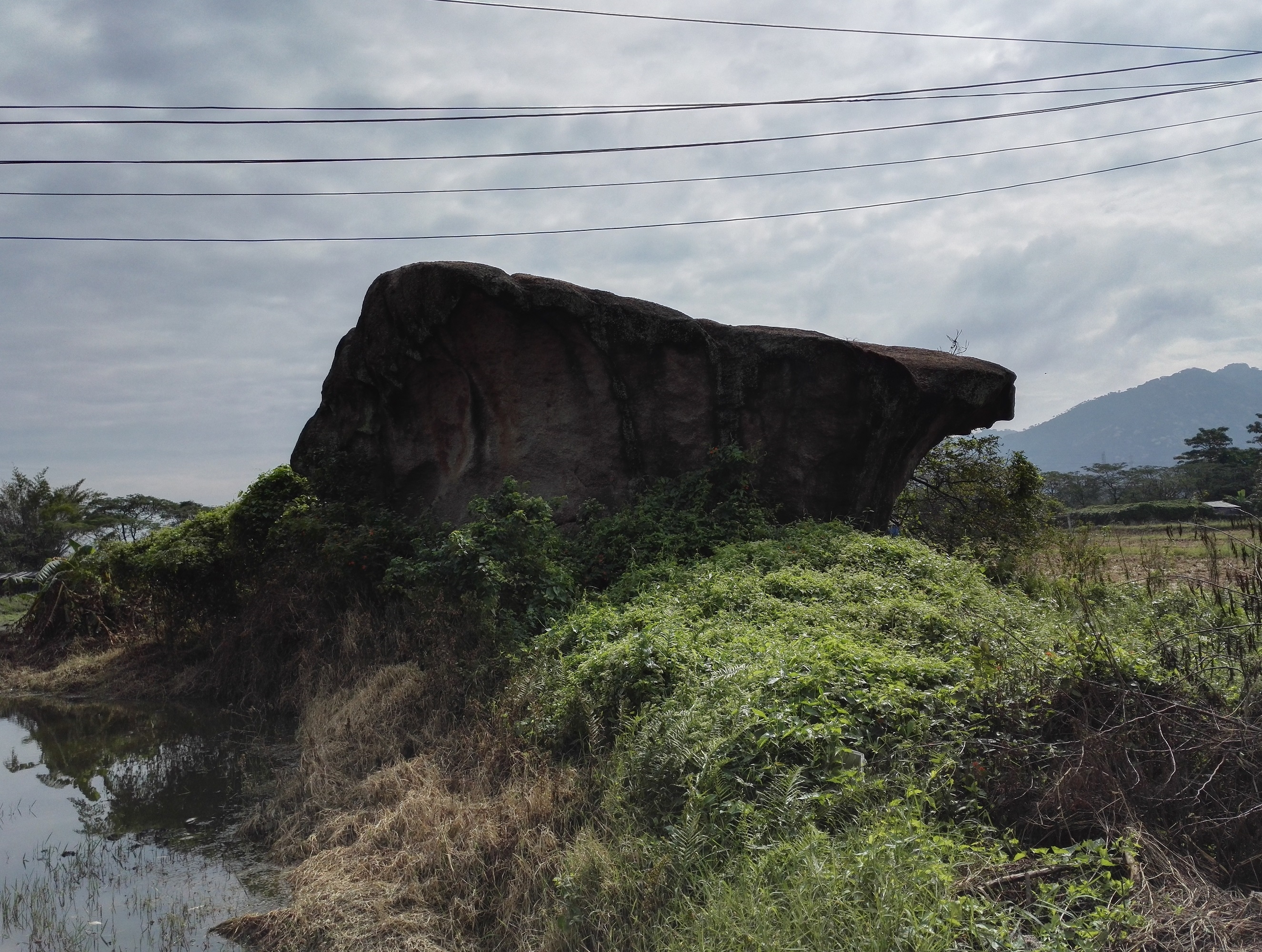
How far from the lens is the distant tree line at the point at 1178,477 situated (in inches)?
1171

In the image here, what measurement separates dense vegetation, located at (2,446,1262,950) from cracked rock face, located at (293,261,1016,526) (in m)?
1.55

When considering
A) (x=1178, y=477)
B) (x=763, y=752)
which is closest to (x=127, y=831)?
(x=763, y=752)

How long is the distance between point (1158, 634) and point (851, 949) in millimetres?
3128

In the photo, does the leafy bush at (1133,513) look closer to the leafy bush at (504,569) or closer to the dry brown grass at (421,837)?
the leafy bush at (504,569)

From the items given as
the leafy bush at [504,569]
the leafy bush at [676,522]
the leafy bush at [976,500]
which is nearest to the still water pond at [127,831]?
the leafy bush at [504,569]

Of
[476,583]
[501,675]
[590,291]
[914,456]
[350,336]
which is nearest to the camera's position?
[501,675]

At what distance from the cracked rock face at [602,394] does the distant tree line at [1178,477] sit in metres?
14.8

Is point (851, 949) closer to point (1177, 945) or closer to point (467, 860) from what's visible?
point (1177, 945)

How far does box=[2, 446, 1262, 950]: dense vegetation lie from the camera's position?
10.7ft

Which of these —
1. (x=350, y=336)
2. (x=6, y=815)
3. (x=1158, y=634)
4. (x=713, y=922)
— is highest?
(x=350, y=336)

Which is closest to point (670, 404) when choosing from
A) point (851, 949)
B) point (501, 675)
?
point (501, 675)

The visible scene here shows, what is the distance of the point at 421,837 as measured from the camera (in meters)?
5.32

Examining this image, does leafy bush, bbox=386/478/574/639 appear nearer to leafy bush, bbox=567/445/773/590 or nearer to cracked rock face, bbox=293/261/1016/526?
leafy bush, bbox=567/445/773/590

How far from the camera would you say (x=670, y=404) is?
11242mm
